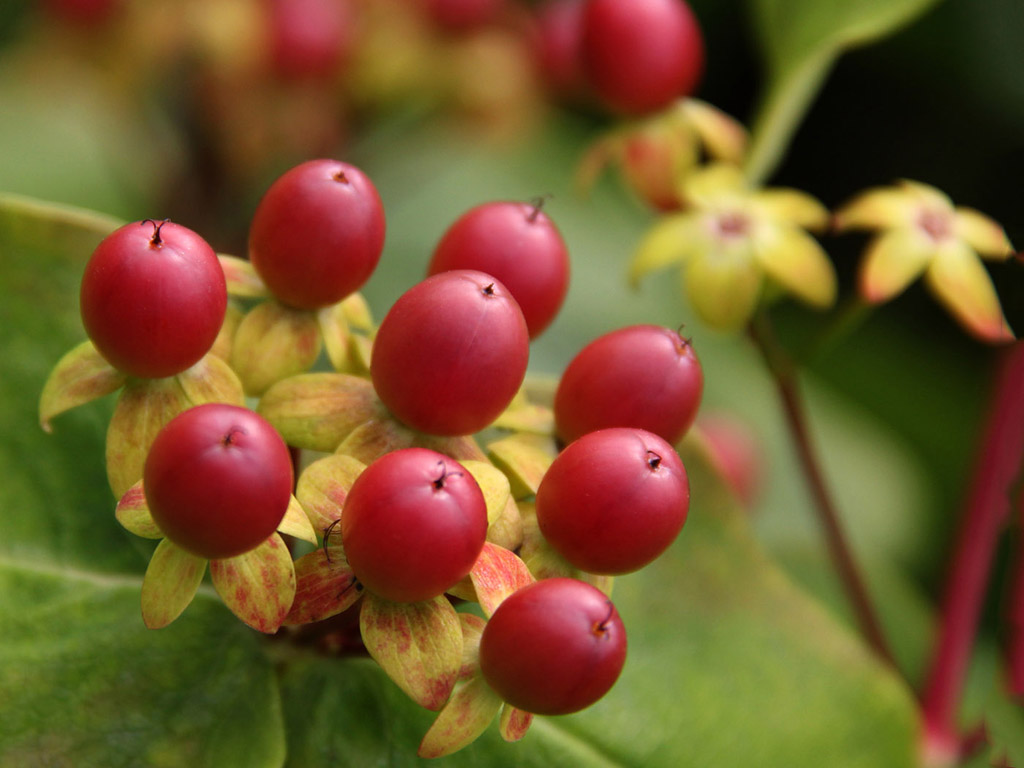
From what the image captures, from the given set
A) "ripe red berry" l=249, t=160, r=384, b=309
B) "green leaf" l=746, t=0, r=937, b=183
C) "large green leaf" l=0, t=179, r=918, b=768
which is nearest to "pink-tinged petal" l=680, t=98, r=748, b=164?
"green leaf" l=746, t=0, r=937, b=183

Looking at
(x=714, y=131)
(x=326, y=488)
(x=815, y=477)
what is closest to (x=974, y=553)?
(x=815, y=477)

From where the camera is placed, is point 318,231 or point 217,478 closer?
point 217,478

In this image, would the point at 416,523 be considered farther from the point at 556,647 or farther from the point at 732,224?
the point at 732,224

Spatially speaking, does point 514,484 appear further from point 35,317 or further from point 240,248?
point 240,248

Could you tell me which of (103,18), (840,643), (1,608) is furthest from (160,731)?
(103,18)

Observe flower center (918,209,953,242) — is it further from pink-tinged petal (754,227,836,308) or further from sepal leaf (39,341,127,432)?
sepal leaf (39,341,127,432)

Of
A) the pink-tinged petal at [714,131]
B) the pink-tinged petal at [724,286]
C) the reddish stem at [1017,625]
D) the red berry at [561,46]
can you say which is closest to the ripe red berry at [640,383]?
the pink-tinged petal at [724,286]
